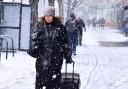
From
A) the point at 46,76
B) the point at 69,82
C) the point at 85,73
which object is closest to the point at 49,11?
the point at 46,76

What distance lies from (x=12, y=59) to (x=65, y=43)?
10.5m

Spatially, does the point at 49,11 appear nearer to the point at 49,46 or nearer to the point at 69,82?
the point at 49,46

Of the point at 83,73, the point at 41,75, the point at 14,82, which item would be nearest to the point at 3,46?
the point at 83,73

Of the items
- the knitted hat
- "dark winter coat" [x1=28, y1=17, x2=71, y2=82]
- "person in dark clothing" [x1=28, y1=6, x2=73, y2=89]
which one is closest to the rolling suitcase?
"person in dark clothing" [x1=28, y1=6, x2=73, y2=89]

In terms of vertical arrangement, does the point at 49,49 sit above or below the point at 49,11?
below

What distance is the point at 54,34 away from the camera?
7527 mm

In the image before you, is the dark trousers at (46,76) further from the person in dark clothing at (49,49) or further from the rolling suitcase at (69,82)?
the rolling suitcase at (69,82)

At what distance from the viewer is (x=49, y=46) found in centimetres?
750

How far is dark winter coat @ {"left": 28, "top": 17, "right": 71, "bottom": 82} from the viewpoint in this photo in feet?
24.6

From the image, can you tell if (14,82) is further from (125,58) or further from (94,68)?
(125,58)

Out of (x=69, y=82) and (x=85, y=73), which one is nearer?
(x=69, y=82)

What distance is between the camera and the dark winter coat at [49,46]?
7496 millimetres

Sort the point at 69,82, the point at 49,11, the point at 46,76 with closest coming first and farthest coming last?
the point at 49,11, the point at 46,76, the point at 69,82

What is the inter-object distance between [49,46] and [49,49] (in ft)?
0.15
